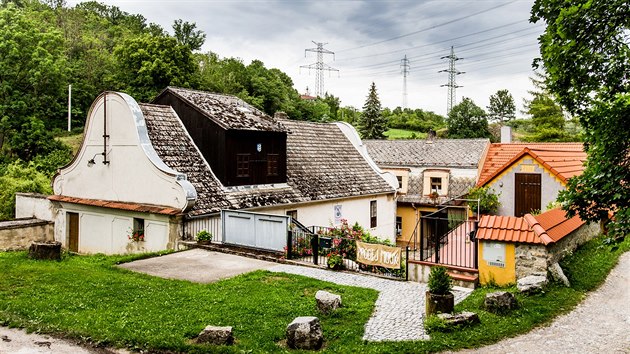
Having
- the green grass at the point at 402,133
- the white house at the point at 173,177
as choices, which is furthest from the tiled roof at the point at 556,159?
the green grass at the point at 402,133

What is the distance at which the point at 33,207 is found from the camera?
24.6 metres

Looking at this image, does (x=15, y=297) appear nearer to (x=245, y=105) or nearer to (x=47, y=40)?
(x=245, y=105)

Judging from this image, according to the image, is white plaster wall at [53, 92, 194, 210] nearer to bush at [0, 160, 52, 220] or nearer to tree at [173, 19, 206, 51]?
bush at [0, 160, 52, 220]

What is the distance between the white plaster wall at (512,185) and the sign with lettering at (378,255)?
11.2 metres

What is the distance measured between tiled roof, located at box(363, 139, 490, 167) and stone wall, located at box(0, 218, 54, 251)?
76.5 feet

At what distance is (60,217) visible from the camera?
74.0 feet

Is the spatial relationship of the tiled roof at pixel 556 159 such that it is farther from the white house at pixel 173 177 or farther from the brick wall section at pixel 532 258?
the white house at pixel 173 177

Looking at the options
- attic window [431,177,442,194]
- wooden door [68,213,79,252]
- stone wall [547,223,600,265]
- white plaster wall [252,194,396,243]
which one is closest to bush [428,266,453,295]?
stone wall [547,223,600,265]

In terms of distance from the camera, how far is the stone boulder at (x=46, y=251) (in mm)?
15477

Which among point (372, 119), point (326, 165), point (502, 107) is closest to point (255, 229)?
point (326, 165)

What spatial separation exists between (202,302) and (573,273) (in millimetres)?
9739

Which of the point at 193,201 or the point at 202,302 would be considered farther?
the point at 193,201

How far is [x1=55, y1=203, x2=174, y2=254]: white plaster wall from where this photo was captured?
18.3 metres

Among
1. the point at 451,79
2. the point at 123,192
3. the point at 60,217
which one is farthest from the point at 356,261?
the point at 451,79
